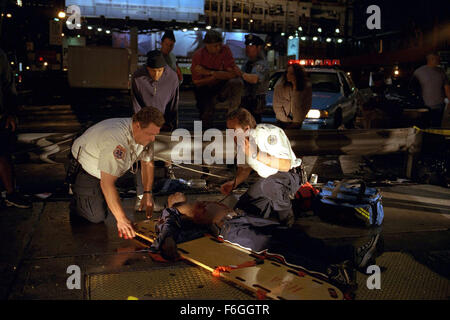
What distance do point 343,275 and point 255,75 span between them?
14.6 ft

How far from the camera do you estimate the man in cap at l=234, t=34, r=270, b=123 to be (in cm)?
727

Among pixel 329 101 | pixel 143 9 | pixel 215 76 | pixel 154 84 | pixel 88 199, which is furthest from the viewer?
pixel 143 9

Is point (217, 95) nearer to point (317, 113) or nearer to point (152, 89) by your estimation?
point (152, 89)

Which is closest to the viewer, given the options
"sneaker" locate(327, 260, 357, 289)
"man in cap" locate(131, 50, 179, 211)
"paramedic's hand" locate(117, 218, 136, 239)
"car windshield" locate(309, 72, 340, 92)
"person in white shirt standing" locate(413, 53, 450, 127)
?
"sneaker" locate(327, 260, 357, 289)

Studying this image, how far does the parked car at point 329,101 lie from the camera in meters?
10.5

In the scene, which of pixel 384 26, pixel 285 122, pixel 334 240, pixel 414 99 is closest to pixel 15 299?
pixel 334 240

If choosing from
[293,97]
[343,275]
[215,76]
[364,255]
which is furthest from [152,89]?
[343,275]

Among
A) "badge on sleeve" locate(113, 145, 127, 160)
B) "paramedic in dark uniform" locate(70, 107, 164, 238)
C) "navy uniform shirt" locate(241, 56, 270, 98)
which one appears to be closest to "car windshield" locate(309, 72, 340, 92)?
"navy uniform shirt" locate(241, 56, 270, 98)

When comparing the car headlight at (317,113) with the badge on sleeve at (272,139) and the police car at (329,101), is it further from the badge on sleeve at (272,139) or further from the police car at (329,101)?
the badge on sleeve at (272,139)

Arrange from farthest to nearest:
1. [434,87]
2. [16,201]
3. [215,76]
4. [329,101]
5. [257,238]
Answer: [329,101] → [434,87] → [215,76] → [16,201] → [257,238]

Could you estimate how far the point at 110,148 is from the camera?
4020 mm

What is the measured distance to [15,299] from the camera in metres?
3.19

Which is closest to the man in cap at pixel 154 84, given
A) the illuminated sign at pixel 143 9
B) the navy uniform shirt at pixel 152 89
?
the navy uniform shirt at pixel 152 89

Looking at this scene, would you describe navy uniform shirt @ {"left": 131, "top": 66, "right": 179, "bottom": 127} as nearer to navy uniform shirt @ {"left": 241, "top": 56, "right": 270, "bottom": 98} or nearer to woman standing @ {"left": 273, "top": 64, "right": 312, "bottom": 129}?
navy uniform shirt @ {"left": 241, "top": 56, "right": 270, "bottom": 98}
